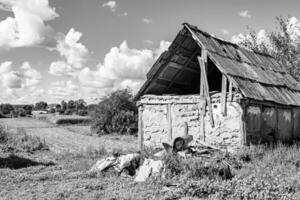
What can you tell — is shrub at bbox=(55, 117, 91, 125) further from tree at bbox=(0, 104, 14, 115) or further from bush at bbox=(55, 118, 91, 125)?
tree at bbox=(0, 104, 14, 115)

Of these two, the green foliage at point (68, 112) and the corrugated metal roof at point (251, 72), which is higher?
the corrugated metal roof at point (251, 72)

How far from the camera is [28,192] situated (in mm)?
6613

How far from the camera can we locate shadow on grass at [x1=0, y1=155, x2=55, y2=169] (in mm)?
9547

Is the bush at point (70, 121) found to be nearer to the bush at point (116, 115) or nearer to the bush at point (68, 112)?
the bush at point (116, 115)

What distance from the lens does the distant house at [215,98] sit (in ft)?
34.3

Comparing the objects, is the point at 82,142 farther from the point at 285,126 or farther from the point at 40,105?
the point at 40,105

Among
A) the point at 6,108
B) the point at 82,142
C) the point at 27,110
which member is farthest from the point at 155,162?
the point at 6,108

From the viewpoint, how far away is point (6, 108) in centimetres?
6031

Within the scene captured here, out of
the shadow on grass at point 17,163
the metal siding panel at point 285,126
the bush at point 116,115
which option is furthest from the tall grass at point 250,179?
the bush at point 116,115

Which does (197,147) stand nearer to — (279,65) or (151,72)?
(151,72)

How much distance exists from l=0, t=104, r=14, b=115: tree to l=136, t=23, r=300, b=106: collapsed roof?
52.3 meters

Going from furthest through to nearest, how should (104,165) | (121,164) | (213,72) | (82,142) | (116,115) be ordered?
(116,115), (82,142), (213,72), (104,165), (121,164)

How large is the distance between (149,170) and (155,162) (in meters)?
0.30

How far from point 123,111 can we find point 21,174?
1429cm
